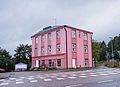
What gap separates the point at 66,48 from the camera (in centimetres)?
4447

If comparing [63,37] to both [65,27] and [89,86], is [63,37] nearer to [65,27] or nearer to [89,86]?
[65,27]

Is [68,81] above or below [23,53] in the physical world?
below

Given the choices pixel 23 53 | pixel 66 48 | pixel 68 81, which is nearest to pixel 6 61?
pixel 23 53

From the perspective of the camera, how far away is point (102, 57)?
119000 millimetres

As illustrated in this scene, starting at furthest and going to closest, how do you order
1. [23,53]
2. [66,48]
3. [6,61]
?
1. [23,53]
2. [6,61]
3. [66,48]

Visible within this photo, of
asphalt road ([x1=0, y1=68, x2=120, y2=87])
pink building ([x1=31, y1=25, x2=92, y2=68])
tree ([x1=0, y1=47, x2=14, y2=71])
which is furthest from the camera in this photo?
tree ([x1=0, y1=47, x2=14, y2=71])

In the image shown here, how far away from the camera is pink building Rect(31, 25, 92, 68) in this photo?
44.8 m

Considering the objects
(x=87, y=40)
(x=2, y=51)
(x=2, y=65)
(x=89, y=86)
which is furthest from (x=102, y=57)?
(x=89, y=86)

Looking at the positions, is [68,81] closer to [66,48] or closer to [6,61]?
[66,48]

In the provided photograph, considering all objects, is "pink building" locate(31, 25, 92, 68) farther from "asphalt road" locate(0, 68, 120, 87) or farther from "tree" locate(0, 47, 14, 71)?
"asphalt road" locate(0, 68, 120, 87)

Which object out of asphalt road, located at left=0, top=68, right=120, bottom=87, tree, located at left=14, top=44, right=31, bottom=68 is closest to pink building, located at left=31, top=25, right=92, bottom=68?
asphalt road, located at left=0, top=68, right=120, bottom=87

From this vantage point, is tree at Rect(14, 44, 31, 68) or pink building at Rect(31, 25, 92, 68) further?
tree at Rect(14, 44, 31, 68)

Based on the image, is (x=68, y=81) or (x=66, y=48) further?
(x=66, y=48)

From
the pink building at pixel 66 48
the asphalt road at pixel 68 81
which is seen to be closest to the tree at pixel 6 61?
the pink building at pixel 66 48
